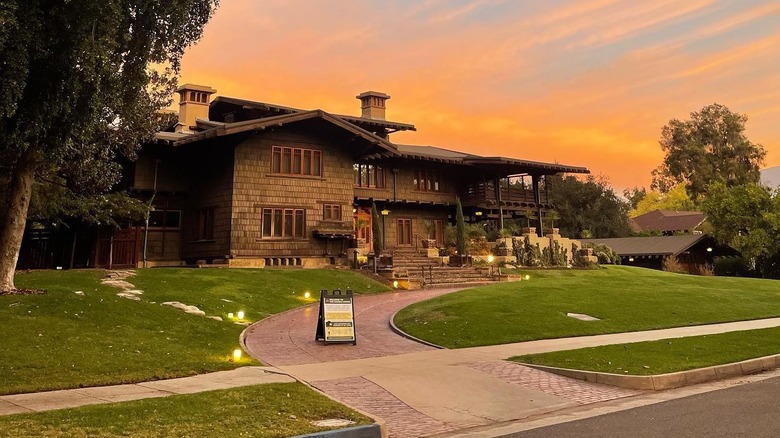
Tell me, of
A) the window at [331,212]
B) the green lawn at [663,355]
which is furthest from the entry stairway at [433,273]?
the green lawn at [663,355]

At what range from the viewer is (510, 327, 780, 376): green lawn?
10.9 metres

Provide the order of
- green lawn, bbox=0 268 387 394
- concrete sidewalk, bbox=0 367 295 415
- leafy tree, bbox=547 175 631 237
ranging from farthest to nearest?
leafy tree, bbox=547 175 631 237
green lawn, bbox=0 268 387 394
concrete sidewalk, bbox=0 367 295 415

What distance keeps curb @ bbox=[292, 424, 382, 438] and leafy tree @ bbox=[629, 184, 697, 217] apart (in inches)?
3359

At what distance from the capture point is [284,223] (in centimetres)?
3062

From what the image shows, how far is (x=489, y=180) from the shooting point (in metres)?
41.9

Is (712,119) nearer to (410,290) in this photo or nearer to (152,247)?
(410,290)

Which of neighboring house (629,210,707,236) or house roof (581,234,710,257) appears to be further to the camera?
neighboring house (629,210,707,236)

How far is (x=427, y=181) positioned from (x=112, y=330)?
1160 inches

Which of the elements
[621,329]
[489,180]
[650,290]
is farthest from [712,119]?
[621,329]

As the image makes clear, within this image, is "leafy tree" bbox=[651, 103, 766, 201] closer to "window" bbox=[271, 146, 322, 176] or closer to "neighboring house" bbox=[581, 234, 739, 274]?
"neighboring house" bbox=[581, 234, 739, 274]

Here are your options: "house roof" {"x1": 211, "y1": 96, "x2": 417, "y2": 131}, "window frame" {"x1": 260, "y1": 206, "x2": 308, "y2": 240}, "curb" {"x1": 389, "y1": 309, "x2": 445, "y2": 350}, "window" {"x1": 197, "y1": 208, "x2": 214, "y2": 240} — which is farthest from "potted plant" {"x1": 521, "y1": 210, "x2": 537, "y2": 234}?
"curb" {"x1": 389, "y1": 309, "x2": 445, "y2": 350}

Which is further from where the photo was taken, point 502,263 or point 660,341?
point 502,263

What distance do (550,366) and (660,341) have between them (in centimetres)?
425

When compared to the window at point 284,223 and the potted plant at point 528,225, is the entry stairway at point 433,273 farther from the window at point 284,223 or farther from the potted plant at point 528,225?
the potted plant at point 528,225
